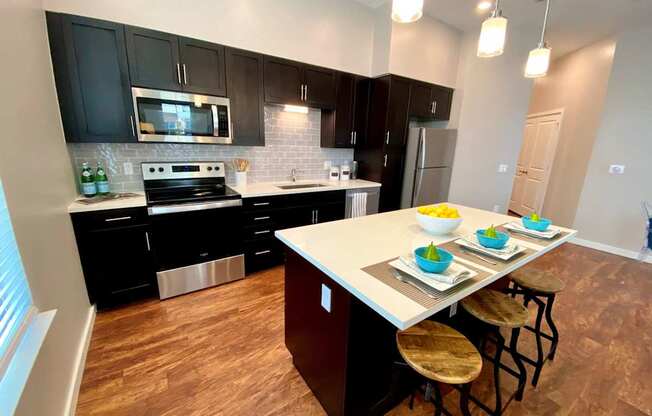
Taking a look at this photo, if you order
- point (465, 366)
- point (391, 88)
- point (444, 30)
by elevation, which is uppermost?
point (444, 30)

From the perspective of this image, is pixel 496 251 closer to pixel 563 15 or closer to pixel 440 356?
pixel 440 356

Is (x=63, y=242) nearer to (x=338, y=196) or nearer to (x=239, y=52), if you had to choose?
(x=239, y=52)

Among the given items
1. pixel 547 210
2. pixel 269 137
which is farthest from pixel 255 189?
pixel 547 210

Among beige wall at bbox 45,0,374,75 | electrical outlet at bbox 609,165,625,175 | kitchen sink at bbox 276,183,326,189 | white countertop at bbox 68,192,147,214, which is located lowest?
white countertop at bbox 68,192,147,214

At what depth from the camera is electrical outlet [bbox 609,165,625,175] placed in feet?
11.7

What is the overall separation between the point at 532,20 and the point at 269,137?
375 centimetres

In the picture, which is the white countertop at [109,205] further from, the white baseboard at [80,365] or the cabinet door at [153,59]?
the cabinet door at [153,59]

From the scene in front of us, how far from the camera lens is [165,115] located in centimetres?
229

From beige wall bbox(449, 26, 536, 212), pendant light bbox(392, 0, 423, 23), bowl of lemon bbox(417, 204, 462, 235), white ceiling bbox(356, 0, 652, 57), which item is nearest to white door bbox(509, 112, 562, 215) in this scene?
beige wall bbox(449, 26, 536, 212)

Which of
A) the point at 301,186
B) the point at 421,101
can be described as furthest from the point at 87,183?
the point at 421,101

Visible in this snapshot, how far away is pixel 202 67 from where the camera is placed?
238cm

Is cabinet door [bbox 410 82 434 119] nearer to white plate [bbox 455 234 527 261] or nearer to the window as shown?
white plate [bbox 455 234 527 261]

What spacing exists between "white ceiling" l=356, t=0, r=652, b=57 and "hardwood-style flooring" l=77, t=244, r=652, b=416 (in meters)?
3.20

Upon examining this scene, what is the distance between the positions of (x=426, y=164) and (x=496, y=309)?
2.58m
